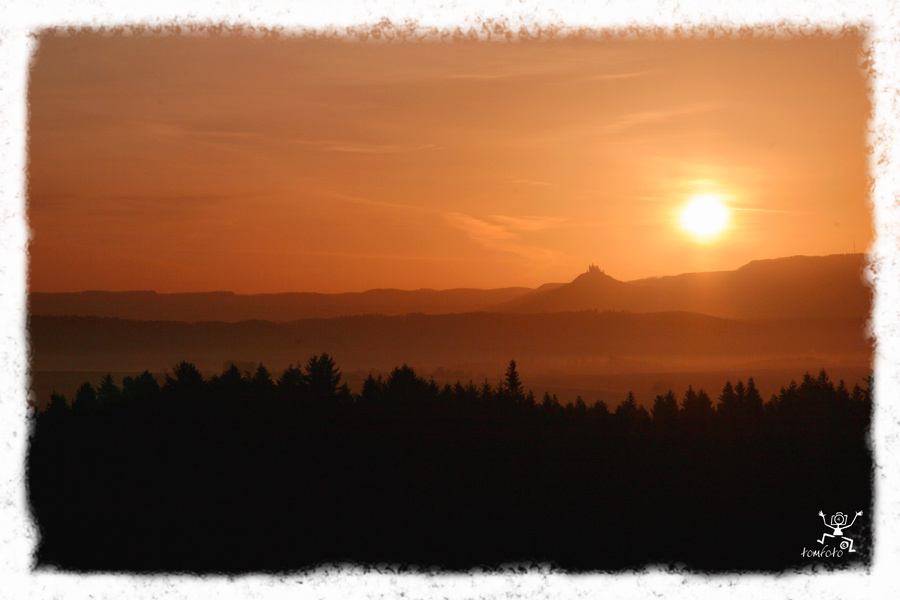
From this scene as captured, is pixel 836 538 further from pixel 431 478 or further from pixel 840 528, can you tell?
pixel 431 478

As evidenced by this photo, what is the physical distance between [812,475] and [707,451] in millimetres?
4737

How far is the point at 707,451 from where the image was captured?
19500mm

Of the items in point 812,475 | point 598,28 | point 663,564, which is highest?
point 598,28

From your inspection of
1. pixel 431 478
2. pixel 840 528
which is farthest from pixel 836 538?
pixel 431 478

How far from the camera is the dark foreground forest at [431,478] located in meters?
12.1

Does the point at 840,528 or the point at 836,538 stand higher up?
the point at 840,528

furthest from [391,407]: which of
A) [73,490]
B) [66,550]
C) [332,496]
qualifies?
[66,550]

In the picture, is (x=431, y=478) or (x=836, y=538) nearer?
(x=836, y=538)

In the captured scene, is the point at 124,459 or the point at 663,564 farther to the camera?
the point at 124,459

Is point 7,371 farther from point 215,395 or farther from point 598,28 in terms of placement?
point 598,28

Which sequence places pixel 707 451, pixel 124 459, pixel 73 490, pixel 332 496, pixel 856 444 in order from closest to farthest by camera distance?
pixel 856 444 < pixel 73 490 < pixel 332 496 < pixel 124 459 < pixel 707 451

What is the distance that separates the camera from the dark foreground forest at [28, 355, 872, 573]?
39.9 ft

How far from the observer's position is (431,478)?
666 inches

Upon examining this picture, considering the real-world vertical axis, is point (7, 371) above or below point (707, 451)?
above
